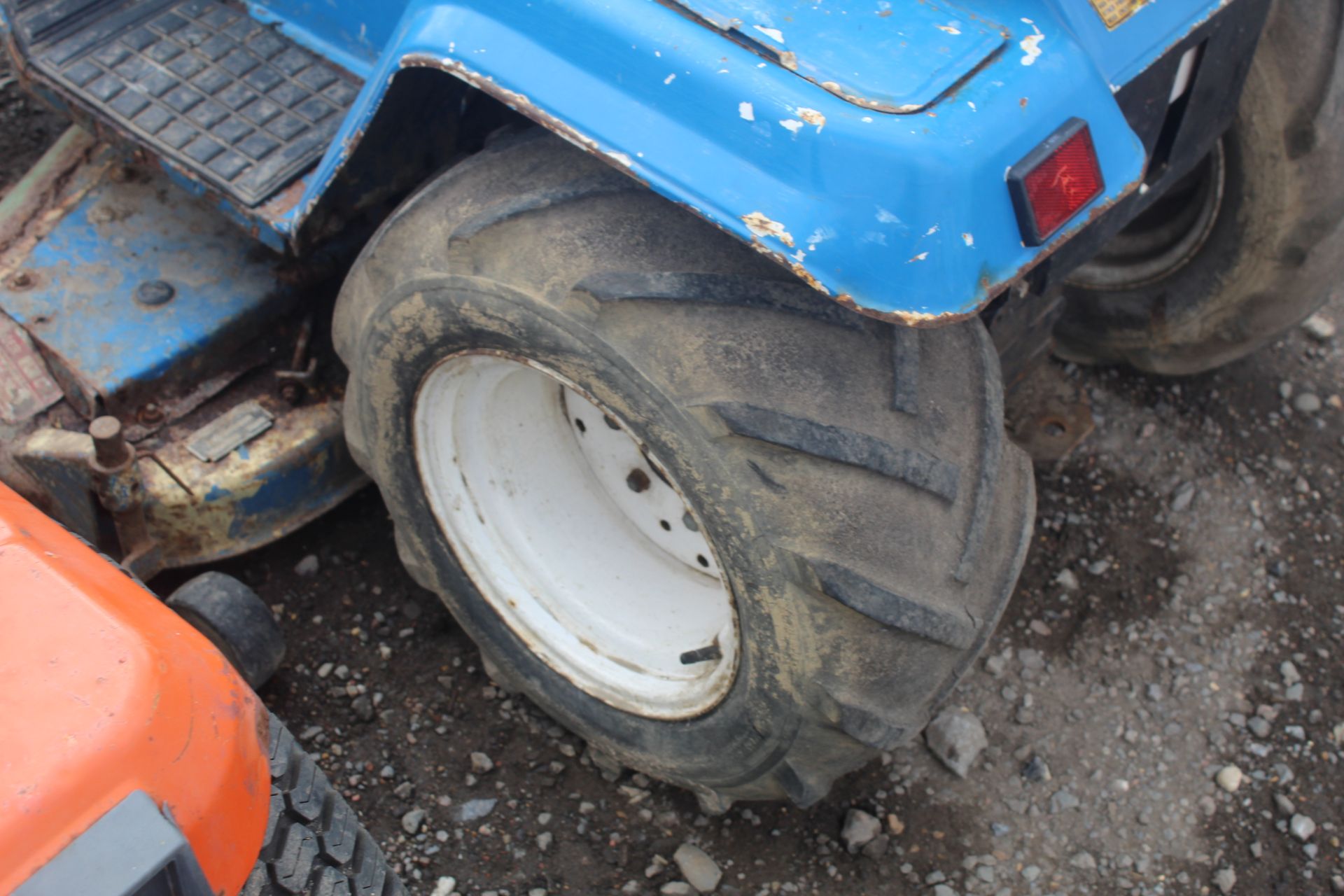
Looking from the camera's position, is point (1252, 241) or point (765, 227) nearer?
point (765, 227)

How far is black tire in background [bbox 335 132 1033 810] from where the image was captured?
4.40 feet

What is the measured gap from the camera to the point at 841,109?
3.94 ft

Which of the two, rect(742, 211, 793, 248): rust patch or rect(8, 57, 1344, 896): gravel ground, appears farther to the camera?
rect(8, 57, 1344, 896): gravel ground

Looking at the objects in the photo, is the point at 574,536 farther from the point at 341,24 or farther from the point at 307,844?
the point at 341,24

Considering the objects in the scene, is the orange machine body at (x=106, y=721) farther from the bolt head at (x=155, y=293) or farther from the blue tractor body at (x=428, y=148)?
the bolt head at (x=155, y=293)

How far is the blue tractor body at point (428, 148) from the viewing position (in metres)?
1.21

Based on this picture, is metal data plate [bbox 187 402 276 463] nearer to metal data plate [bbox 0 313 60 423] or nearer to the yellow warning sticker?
metal data plate [bbox 0 313 60 423]

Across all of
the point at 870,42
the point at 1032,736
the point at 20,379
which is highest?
the point at 870,42

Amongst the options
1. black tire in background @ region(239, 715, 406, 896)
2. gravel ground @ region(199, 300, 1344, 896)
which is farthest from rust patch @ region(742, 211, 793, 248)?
gravel ground @ region(199, 300, 1344, 896)

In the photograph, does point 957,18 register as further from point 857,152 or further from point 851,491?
point 851,491

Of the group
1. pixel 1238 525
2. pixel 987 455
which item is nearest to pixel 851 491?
pixel 987 455

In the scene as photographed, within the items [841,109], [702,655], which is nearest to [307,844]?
[702,655]

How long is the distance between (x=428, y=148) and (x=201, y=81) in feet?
1.66

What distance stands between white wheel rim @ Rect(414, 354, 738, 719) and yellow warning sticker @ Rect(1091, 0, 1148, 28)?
2.85 ft
